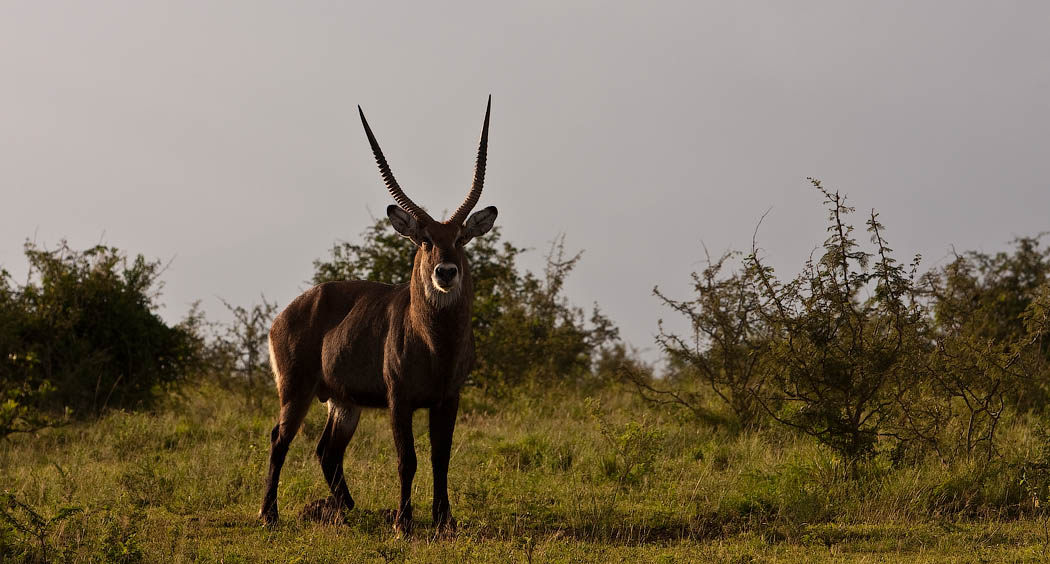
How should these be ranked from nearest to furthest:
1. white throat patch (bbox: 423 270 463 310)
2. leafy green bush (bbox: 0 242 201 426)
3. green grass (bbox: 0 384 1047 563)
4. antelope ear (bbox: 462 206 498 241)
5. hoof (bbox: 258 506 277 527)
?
green grass (bbox: 0 384 1047 563)
white throat patch (bbox: 423 270 463 310)
antelope ear (bbox: 462 206 498 241)
hoof (bbox: 258 506 277 527)
leafy green bush (bbox: 0 242 201 426)

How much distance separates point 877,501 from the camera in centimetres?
861

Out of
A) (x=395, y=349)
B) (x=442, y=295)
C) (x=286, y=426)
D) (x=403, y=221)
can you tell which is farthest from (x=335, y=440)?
(x=403, y=221)

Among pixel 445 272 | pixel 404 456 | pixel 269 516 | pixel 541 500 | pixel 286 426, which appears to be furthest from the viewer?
pixel 286 426

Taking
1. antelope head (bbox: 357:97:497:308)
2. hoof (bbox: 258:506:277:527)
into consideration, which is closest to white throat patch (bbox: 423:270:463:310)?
antelope head (bbox: 357:97:497:308)

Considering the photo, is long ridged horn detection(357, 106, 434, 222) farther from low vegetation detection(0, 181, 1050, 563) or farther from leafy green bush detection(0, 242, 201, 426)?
leafy green bush detection(0, 242, 201, 426)

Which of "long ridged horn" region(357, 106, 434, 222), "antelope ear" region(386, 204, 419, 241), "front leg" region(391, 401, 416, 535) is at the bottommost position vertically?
"front leg" region(391, 401, 416, 535)

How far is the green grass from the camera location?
7.30 metres

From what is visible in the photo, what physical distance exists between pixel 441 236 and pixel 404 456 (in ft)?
5.86

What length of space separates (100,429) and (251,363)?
5.59 meters

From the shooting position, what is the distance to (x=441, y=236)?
7.64 m

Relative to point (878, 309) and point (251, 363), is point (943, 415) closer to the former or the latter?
point (878, 309)

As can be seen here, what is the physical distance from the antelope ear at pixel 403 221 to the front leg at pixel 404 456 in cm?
136

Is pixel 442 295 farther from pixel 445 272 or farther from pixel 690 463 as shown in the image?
pixel 690 463

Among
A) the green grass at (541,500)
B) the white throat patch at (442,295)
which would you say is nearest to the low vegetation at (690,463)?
the green grass at (541,500)
